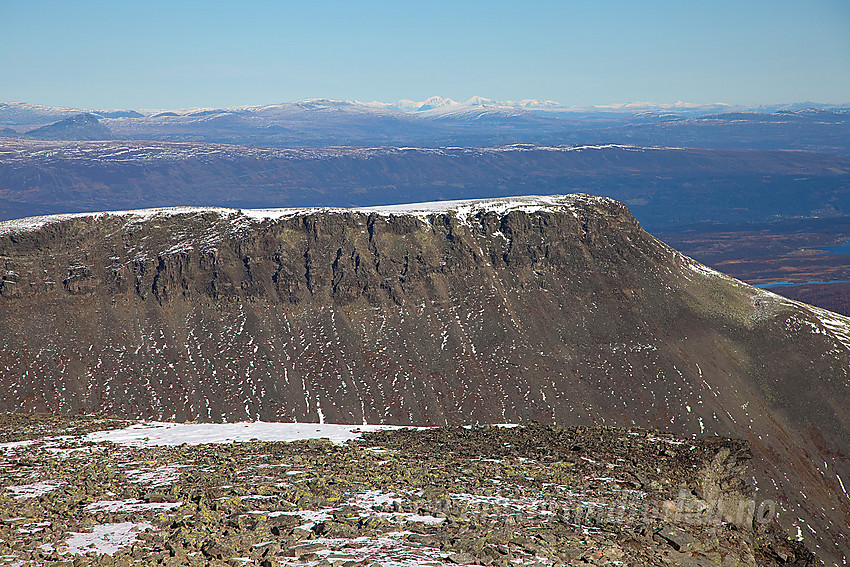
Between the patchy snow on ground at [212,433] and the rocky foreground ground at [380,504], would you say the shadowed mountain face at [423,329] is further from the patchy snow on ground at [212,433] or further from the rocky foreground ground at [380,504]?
the rocky foreground ground at [380,504]

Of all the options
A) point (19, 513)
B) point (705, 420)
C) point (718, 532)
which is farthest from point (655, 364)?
point (19, 513)

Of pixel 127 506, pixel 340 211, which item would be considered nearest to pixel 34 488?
pixel 127 506

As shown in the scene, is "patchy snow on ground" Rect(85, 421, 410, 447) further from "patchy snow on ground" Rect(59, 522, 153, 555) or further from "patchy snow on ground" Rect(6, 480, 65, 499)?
"patchy snow on ground" Rect(59, 522, 153, 555)

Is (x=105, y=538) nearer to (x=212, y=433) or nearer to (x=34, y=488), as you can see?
(x=34, y=488)

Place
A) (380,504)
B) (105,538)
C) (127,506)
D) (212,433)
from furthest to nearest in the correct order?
(212,433), (380,504), (127,506), (105,538)

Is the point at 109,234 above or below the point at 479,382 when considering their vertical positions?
above

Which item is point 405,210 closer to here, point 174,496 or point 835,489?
point 835,489
